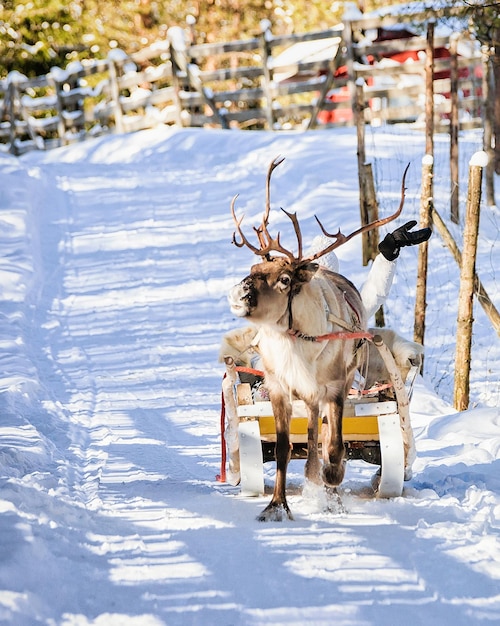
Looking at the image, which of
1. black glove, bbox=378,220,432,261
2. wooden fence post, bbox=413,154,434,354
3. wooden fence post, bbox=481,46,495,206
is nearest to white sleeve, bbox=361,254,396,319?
black glove, bbox=378,220,432,261

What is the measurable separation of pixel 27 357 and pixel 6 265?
3261 millimetres

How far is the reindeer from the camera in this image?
501 cm

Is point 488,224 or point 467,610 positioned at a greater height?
point 467,610

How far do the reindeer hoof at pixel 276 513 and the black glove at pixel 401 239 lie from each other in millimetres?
1584

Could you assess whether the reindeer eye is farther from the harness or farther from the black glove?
the black glove

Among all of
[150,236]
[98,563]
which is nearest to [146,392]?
[98,563]

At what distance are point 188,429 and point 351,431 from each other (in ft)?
6.83

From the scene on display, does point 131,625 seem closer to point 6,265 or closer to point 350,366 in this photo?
point 350,366

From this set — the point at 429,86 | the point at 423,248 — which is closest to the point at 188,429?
the point at 423,248

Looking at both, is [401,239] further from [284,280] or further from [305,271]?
[284,280]

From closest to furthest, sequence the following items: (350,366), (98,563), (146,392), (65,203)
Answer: (98,563)
(350,366)
(146,392)
(65,203)

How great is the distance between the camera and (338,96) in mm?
31578

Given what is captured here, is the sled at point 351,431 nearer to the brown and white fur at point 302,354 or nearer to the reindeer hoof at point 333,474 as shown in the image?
the brown and white fur at point 302,354

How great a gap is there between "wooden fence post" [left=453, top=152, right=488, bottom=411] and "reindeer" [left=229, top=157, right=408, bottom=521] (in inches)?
89.0
